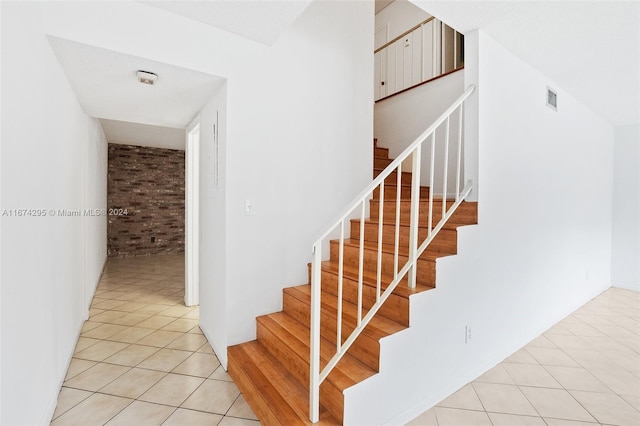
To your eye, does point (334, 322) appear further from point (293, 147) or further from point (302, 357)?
point (293, 147)

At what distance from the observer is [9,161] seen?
1246mm

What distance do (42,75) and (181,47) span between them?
750 millimetres

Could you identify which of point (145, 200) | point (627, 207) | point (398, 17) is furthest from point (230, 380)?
point (145, 200)

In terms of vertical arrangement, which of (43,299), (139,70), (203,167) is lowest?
(43,299)

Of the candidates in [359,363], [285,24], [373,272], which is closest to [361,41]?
[285,24]

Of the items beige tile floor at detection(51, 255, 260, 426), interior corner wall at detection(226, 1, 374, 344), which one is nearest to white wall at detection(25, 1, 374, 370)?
interior corner wall at detection(226, 1, 374, 344)

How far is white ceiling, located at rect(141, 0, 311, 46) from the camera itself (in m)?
1.81

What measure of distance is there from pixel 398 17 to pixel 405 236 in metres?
4.18

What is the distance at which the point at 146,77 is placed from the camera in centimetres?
209

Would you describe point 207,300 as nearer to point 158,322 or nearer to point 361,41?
point 158,322

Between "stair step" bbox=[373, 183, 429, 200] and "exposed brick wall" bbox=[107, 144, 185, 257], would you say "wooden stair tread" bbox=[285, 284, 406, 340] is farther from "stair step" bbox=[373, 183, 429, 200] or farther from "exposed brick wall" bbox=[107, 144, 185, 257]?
"exposed brick wall" bbox=[107, 144, 185, 257]

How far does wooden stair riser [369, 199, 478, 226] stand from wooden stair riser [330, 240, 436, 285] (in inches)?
15.6

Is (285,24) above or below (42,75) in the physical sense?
above

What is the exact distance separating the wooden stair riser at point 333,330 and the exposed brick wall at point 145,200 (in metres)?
5.97
